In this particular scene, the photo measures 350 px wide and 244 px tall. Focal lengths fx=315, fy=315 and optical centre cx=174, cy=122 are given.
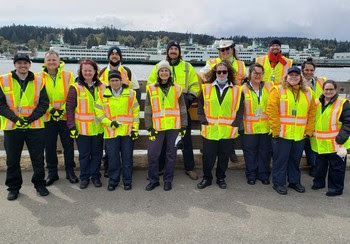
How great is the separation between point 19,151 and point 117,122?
4.57 ft

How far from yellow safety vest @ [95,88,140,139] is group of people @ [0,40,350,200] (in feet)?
0.05

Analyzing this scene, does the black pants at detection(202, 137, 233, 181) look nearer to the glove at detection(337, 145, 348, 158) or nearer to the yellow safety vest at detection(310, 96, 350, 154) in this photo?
the yellow safety vest at detection(310, 96, 350, 154)

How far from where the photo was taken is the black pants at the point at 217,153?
4.72m

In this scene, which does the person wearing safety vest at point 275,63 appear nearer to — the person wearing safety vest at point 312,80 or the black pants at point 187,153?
the person wearing safety vest at point 312,80

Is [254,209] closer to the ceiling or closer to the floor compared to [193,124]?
closer to the floor

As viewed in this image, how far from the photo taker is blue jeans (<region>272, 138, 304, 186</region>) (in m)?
4.58

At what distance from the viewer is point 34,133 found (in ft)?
14.2

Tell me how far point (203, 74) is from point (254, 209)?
7.44 feet

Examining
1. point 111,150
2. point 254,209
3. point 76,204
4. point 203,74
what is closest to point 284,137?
point 254,209

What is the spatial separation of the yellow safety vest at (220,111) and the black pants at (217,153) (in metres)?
0.11

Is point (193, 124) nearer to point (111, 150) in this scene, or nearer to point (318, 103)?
point (111, 150)

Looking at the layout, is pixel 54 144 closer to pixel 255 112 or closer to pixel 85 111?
pixel 85 111

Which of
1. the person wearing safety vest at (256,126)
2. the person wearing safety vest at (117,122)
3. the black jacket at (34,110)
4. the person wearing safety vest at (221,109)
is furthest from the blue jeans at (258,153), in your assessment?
the black jacket at (34,110)

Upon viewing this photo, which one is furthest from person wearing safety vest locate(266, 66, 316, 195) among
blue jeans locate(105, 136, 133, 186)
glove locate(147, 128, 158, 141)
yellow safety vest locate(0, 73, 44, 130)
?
yellow safety vest locate(0, 73, 44, 130)
